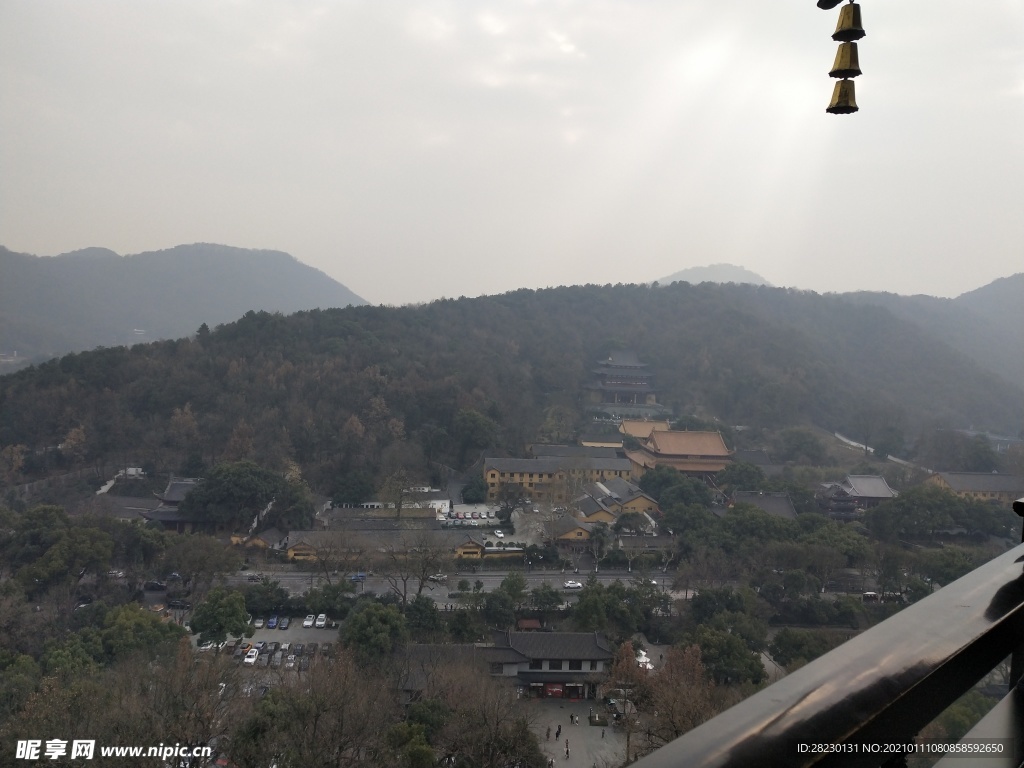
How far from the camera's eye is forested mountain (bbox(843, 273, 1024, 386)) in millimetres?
31531

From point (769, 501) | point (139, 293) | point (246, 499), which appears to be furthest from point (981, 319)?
point (139, 293)

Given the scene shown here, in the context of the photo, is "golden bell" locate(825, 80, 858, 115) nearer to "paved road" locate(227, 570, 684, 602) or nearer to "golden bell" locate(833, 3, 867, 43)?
"golden bell" locate(833, 3, 867, 43)

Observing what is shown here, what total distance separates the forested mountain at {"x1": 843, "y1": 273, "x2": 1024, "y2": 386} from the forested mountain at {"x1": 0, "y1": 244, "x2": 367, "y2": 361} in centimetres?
2978

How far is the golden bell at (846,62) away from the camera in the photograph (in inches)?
75.1

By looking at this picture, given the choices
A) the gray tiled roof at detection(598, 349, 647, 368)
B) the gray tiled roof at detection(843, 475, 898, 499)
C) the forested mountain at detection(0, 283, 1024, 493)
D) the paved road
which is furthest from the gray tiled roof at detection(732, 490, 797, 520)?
the gray tiled roof at detection(598, 349, 647, 368)

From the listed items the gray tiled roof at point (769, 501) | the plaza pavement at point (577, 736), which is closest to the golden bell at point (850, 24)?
the plaza pavement at point (577, 736)

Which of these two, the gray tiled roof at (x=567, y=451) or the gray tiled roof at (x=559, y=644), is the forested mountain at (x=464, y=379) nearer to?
the gray tiled roof at (x=567, y=451)

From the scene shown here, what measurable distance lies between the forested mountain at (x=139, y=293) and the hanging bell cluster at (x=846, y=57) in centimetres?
881

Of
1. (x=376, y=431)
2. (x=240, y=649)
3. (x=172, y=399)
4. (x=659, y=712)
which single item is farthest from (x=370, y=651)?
(x=172, y=399)

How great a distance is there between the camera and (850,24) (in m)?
1.85

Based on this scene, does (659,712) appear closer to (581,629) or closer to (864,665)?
(581,629)

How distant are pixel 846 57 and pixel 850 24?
0.09 meters

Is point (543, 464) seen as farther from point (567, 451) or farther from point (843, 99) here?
point (843, 99)

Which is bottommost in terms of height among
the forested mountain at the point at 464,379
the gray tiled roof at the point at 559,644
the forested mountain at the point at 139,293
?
the gray tiled roof at the point at 559,644
